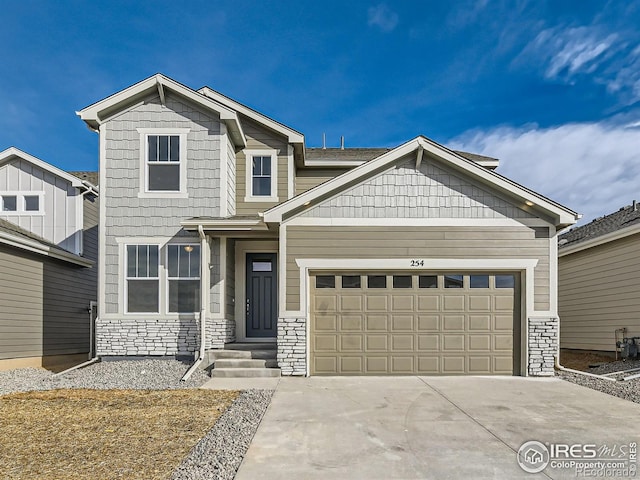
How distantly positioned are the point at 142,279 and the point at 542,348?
348 inches

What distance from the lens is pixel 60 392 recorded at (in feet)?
25.5

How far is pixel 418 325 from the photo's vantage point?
948 cm

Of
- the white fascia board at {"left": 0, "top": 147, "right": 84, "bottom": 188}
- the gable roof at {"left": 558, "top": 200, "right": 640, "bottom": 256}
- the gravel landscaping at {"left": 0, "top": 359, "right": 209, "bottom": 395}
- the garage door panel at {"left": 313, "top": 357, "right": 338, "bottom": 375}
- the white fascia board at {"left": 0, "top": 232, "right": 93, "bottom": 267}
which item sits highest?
the white fascia board at {"left": 0, "top": 147, "right": 84, "bottom": 188}

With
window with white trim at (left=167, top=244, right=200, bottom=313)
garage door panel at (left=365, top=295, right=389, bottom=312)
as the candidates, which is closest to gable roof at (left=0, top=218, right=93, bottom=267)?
window with white trim at (left=167, top=244, right=200, bottom=313)

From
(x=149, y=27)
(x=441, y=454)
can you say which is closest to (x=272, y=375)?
(x=441, y=454)

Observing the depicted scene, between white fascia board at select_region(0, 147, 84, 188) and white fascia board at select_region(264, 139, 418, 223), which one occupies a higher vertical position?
white fascia board at select_region(0, 147, 84, 188)

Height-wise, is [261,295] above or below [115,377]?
above

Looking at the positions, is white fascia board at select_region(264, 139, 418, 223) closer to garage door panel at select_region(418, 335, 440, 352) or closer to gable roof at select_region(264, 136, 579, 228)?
gable roof at select_region(264, 136, 579, 228)

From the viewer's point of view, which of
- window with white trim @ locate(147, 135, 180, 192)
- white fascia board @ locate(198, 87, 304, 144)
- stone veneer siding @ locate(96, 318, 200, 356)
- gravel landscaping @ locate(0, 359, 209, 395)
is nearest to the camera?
gravel landscaping @ locate(0, 359, 209, 395)

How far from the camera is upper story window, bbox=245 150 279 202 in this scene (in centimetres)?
1177

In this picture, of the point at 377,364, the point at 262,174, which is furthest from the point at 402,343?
the point at 262,174

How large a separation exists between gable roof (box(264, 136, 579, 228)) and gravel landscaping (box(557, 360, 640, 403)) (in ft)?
10.1

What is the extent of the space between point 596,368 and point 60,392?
38.0 ft

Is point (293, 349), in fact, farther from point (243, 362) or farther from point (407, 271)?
point (407, 271)
